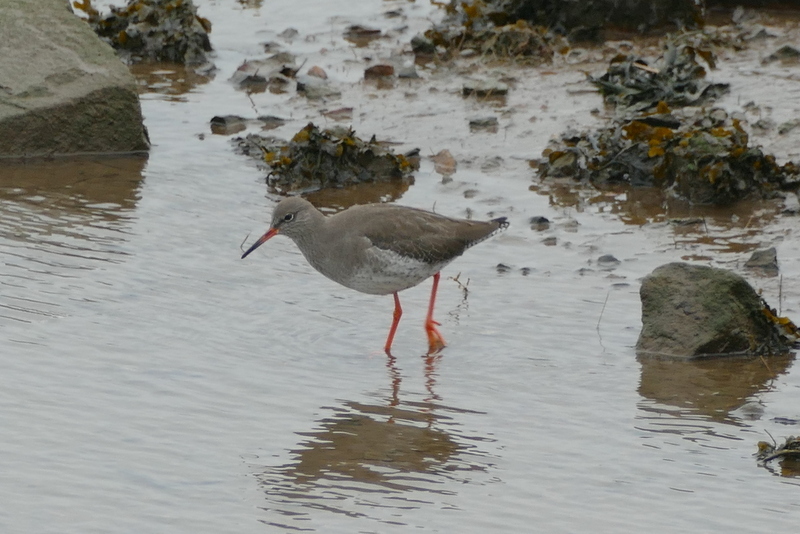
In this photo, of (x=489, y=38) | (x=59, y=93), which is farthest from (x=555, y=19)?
(x=59, y=93)

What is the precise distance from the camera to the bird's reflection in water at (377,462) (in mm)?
5414

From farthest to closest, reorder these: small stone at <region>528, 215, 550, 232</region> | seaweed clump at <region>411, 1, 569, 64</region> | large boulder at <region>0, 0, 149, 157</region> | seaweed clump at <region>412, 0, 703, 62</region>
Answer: seaweed clump at <region>412, 0, 703, 62</region>
seaweed clump at <region>411, 1, 569, 64</region>
large boulder at <region>0, 0, 149, 157</region>
small stone at <region>528, 215, 550, 232</region>

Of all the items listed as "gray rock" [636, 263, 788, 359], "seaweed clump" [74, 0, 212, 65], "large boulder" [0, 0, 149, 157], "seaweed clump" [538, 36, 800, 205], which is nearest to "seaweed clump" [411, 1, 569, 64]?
"seaweed clump" [538, 36, 800, 205]

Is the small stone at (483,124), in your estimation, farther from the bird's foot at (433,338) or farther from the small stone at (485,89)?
the bird's foot at (433,338)

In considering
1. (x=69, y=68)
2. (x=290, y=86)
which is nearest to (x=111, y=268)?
(x=69, y=68)

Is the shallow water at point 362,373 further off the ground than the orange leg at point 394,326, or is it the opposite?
the shallow water at point 362,373

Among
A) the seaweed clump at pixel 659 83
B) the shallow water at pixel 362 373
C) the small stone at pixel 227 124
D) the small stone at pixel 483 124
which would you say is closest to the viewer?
the shallow water at pixel 362 373

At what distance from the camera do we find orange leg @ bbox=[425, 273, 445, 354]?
7.53m

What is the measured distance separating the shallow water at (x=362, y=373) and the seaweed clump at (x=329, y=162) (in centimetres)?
29

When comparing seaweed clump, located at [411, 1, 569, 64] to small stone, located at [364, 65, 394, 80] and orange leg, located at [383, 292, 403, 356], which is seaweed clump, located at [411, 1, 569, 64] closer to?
small stone, located at [364, 65, 394, 80]

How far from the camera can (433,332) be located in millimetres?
7758

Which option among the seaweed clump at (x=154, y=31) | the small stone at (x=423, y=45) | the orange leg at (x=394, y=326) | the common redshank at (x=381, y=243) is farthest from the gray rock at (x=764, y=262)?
the seaweed clump at (x=154, y=31)

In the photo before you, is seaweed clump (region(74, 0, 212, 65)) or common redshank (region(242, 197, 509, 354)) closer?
common redshank (region(242, 197, 509, 354))

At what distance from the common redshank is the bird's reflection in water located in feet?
3.66
